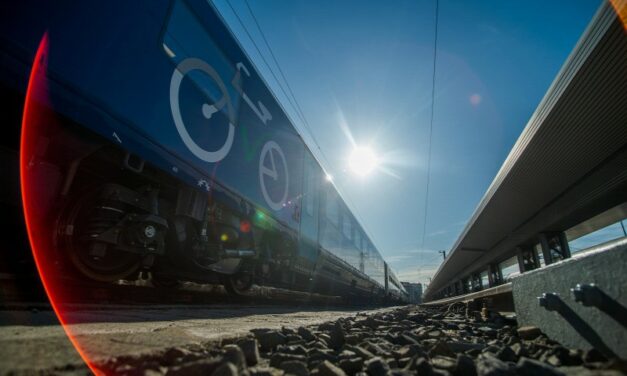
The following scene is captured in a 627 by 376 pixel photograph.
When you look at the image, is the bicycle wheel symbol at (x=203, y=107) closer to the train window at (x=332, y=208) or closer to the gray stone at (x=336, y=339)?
the gray stone at (x=336, y=339)

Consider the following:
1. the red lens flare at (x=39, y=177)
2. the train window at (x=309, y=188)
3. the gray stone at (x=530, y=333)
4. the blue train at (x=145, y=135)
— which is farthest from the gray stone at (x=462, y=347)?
the train window at (x=309, y=188)

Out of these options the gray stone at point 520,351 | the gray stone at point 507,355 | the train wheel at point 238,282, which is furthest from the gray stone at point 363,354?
the train wheel at point 238,282

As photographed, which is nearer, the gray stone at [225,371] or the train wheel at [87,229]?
the gray stone at [225,371]

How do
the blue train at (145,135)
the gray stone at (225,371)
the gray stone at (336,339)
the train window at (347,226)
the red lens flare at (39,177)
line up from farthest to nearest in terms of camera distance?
the train window at (347,226) → the blue train at (145,135) → the red lens flare at (39,177) → the gray stone at (336,339) → the gray stone at (225,371)

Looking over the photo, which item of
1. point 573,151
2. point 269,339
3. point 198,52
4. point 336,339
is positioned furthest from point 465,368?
point 573,151

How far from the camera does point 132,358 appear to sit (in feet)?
3.31

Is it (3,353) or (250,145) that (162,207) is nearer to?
(250,145)

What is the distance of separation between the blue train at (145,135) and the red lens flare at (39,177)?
2cm

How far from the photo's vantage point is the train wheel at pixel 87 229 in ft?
9.04

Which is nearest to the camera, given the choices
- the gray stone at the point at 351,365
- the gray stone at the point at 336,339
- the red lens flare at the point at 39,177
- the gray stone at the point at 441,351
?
the gray stone at the point at 351,365

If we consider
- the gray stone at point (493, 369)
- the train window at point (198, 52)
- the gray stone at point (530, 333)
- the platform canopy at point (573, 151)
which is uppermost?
the platform canopy at point (573, 151)

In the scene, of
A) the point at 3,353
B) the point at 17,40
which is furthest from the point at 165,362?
the point at 17,40

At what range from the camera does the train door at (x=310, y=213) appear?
23.0 ft

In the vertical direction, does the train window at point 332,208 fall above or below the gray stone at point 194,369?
above
